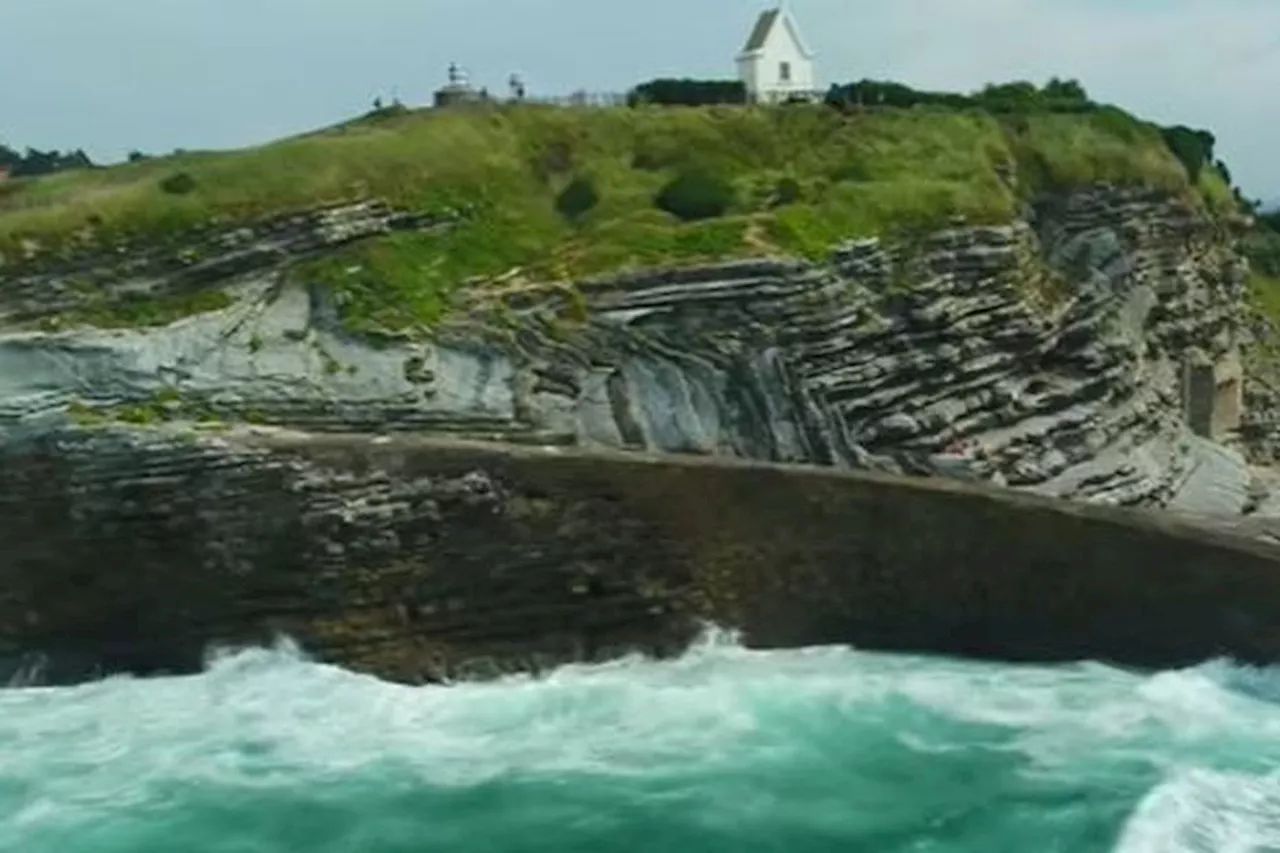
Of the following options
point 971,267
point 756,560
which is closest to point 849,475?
point 756,560

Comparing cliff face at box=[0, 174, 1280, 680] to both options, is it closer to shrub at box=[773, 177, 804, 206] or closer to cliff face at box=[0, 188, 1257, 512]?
cliff face at box=[0, 188, 1257, 512]

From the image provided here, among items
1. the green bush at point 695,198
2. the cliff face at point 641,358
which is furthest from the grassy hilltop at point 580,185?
the cliff face at point 641,358

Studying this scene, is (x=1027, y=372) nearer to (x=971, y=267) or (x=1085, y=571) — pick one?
(x=971, y=267)

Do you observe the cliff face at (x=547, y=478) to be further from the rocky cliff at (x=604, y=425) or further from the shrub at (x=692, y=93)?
the shrub at (x=692, y=93)

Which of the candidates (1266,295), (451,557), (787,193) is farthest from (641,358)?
(1266,295)

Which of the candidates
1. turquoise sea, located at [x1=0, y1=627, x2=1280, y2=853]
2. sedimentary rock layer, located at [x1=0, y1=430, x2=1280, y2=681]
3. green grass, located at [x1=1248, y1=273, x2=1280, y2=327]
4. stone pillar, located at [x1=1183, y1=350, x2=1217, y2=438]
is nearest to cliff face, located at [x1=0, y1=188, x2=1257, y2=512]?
sedimentary rock layer, located at [x1=0, y1=430, x2=1280, y2=681]

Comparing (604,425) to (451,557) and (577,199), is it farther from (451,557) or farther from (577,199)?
(577,199)
